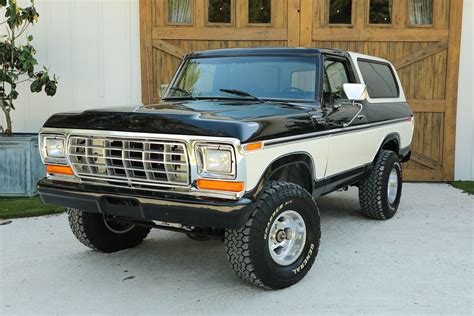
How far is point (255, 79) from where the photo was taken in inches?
179

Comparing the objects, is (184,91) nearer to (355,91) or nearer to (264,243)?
(355,91)

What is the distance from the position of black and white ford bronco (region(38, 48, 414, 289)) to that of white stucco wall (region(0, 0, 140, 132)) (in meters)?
3.63

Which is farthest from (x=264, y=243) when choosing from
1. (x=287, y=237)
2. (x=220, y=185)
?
(x=220, y=185)

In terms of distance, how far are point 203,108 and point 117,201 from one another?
3.15ft

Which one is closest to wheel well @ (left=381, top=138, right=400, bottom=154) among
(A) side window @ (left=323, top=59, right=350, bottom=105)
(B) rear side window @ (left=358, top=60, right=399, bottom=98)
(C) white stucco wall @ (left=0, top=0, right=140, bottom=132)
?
(B) rear side window @ (left=358, top=60, right=399, bottom=98)

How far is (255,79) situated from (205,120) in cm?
142

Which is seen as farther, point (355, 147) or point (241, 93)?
point (355, 147)

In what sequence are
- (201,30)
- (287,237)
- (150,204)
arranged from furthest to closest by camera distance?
(201,30) → (287,237) → (150,204)

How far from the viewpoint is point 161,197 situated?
335 cm

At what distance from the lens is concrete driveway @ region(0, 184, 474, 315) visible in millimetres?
3398

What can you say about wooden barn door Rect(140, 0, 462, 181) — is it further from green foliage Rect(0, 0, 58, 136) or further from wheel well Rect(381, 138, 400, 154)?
wheel well Rect(381, 138, 400, 154)

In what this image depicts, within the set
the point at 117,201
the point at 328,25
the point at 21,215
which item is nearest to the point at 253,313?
the point at 117,201

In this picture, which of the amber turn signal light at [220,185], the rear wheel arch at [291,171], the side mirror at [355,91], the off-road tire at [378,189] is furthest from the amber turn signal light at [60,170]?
the off-road tire at [378,189]

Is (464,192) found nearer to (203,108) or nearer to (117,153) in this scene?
(203,108)
